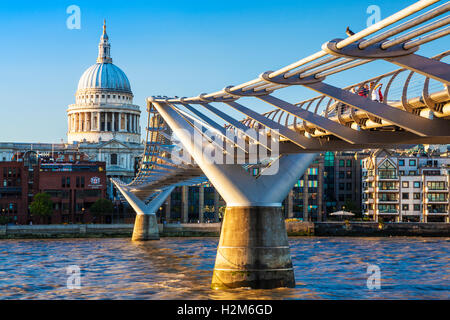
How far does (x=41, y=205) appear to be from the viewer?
99.6 metres

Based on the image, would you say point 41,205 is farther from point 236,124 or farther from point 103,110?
point 236,124

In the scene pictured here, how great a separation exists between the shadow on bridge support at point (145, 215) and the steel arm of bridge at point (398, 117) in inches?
2484

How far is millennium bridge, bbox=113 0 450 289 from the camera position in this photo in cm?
1672

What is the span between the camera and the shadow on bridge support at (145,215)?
8419 cm

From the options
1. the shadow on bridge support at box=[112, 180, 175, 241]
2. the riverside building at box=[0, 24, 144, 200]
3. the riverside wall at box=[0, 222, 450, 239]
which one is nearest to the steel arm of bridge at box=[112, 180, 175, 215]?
the shadow on bridge support at box=[112, 180, 175, 241]

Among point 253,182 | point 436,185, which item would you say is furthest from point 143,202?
point 253,182

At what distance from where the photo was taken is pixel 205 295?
1286 inches

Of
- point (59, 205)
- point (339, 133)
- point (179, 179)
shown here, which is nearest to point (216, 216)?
point (59, 205)

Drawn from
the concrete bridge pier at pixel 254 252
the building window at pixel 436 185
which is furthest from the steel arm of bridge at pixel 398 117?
the building window at pixel 436 185

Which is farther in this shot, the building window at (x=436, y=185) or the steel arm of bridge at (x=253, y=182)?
the building window at (x=436, y=185)

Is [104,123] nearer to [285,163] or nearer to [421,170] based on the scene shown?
[421,170]

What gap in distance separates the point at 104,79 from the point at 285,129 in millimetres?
149682

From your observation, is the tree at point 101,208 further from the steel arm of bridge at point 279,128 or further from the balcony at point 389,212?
the steel arm of bridge at point 279,128

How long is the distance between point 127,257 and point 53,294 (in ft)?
75.4
